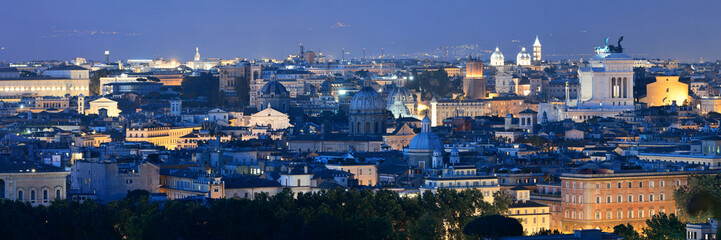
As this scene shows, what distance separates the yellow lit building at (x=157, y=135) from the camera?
122 metres

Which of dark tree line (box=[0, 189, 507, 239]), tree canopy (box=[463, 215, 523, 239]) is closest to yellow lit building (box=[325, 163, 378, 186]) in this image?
dark tree line (box=[0, 189, 507, 239])

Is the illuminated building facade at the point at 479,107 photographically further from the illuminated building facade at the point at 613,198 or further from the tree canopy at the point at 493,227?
the tree canopy at the point at 493,227

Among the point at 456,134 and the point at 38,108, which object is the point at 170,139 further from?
the point at 38,108

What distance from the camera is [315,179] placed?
3322 inches

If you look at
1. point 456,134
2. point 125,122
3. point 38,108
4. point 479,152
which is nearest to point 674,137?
point 479,152

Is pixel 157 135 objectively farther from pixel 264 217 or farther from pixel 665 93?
pixel 264 217

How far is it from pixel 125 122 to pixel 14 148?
1152 inches

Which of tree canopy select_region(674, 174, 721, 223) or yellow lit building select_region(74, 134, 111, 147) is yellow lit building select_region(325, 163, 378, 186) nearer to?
tree canopy select_region(674, 174, 721, 223)

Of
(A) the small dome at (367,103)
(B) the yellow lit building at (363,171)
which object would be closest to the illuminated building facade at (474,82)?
(A) the small dome at (367,103)

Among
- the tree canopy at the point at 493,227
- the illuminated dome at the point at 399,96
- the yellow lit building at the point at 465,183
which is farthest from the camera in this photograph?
the illuminated dome at the point at 399,96

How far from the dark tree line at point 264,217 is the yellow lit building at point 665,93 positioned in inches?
3220

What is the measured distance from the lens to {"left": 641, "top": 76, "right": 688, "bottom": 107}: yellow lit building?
155500mm

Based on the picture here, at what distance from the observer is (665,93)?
514 feet

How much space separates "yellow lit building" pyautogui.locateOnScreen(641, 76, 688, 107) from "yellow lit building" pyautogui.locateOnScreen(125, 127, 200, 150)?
4157cm
